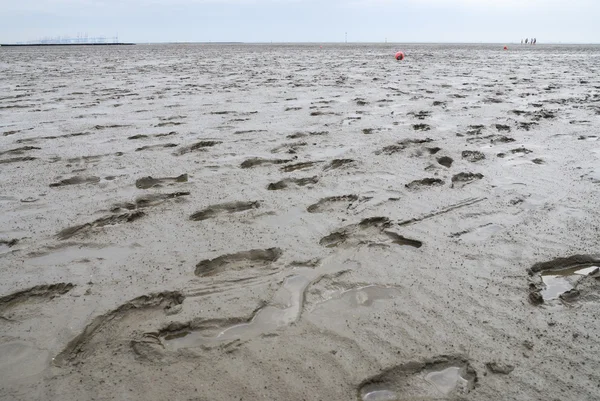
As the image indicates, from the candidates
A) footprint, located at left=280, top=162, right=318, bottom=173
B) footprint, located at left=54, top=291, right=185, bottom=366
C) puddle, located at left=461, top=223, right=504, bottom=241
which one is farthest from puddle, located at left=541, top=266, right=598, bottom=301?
footprint, located at left=280, top=162, right=318, bottom=173

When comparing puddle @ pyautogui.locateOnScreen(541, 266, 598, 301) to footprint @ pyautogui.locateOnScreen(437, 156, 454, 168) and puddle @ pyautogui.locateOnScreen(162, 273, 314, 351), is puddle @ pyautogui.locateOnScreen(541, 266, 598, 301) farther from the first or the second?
footprint @ pyautogui.locateOnScreen(437, 156, 454, 168)

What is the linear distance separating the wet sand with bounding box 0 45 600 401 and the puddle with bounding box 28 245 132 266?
0.7 inches

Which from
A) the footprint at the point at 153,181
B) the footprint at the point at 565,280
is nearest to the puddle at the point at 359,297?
the footprint at the point at 565,280

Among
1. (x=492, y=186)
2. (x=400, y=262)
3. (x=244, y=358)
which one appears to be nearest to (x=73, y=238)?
(x=244, y=358)

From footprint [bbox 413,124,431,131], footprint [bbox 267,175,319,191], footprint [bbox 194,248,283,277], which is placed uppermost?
footprint [bbox 413,124,431,131]

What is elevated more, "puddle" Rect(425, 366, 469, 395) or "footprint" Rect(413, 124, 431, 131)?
"footprint" Rect(413, 124, 431, 131)

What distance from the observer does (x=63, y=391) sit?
2.24 m

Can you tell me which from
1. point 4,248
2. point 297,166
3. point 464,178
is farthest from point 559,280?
point 4,248

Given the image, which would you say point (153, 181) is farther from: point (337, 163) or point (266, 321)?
point (266, 321)

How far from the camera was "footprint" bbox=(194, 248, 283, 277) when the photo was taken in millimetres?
3451

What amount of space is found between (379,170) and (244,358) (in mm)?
3701

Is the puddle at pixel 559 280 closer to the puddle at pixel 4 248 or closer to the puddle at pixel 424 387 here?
the puddle at pixel 424 387

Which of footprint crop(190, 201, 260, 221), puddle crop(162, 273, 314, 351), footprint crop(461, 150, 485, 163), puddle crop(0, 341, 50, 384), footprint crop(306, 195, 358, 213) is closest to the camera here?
puddle crop(0, 341, 50, 384)

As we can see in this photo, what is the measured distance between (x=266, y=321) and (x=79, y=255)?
1.87 metres
